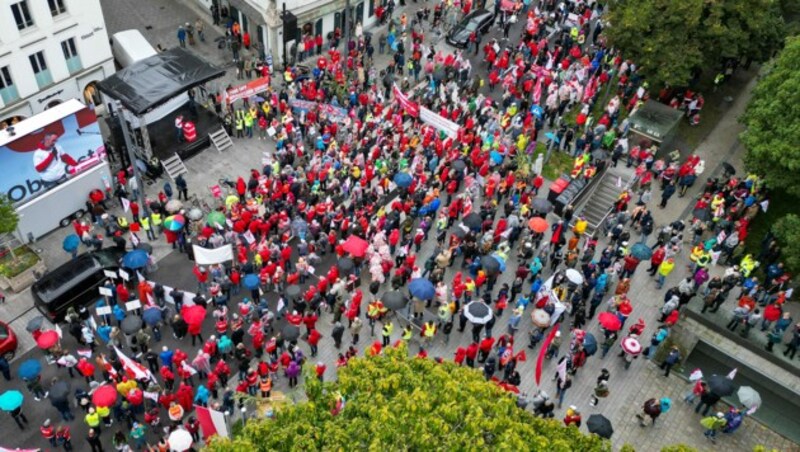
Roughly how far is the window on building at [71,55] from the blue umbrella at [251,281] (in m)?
16.8

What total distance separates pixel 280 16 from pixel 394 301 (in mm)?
21450

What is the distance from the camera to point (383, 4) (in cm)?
4644

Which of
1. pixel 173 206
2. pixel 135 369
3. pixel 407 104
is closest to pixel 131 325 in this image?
pixel 135 369

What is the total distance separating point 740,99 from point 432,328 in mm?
28173

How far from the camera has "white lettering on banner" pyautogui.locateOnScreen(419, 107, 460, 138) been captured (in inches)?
1406

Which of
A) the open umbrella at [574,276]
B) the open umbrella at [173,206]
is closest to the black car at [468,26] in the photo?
the open umbrella at [574,276]

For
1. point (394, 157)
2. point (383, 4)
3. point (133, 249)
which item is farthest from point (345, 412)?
point (383, 4)

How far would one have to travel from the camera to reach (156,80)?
3362 cm

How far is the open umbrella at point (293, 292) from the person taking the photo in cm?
2709

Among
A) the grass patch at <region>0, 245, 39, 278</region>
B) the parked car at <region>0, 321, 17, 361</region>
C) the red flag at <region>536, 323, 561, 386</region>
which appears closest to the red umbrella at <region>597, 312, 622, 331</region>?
the red flag at <region>536, 323, 561, 386</region>

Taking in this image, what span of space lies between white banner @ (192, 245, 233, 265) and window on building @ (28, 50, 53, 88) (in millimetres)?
13921

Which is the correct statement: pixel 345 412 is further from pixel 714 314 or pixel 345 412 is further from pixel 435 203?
pixel 714 314

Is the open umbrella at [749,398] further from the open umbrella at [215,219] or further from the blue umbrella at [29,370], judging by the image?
the blue umbrella at [29,370]

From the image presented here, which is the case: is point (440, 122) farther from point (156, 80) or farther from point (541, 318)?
point (156, 80)
